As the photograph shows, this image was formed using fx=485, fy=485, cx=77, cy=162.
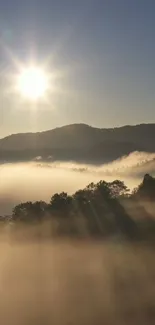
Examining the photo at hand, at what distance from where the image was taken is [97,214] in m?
116

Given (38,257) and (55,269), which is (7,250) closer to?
(38,257)

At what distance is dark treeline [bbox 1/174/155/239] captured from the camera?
367ft

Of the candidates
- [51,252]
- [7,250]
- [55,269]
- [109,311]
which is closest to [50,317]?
[109,311]

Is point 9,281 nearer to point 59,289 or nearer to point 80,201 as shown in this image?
point 59,289

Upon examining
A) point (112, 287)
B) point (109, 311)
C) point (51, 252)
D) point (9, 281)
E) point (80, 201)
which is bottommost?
point (109, 311)

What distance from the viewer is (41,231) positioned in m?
121

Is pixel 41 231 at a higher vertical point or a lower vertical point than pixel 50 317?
higher

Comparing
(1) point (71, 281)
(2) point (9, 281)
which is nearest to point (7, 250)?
(2) point (9, 281)

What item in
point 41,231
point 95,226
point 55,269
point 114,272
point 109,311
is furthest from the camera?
point 41,231

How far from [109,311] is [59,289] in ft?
54.2

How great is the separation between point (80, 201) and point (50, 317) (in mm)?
50013

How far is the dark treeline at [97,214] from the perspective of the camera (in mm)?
111938

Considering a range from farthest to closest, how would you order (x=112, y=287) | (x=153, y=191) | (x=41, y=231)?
1. (x=153, y=191)
2. (x=41, y=231)
3. (x=112, y=287)

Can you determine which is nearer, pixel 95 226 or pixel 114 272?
pixel 114 272
